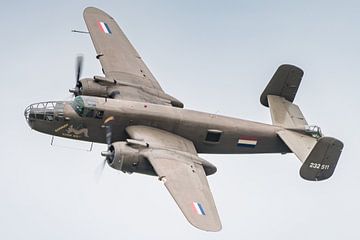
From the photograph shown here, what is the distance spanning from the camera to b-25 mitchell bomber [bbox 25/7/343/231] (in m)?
46.3

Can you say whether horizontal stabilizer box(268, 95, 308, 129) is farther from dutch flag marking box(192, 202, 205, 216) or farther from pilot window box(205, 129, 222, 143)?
dutch flag marking box(192, 202, 205, 216)

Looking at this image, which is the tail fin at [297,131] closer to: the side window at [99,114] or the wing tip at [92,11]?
the side window at [99,114]

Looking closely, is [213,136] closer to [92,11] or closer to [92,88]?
[92,88]

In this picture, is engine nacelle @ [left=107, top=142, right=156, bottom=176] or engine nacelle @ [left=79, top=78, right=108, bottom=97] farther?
engine nacelle @ [left=79, top=78, right=108, bottom=97]

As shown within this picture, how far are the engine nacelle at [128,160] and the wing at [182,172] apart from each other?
1.18ft

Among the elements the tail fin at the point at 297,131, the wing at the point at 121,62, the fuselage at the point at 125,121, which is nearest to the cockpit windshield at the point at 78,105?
the fuselage at the point at 125,121

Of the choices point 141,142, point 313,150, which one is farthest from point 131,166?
point 313,150

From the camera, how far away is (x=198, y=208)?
4456 cm

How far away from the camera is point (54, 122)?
49438mm

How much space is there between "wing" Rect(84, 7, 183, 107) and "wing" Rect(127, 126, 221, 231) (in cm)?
313

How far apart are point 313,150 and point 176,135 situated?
21.3 ft

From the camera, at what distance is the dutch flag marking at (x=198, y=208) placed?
44.3 meters

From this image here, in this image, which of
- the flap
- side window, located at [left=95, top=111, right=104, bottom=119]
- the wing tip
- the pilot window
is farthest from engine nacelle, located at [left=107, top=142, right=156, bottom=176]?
the wing tip

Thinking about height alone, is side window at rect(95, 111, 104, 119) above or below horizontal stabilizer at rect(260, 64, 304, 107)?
below
